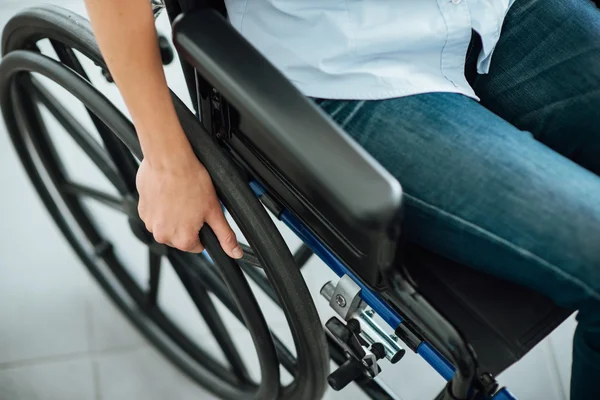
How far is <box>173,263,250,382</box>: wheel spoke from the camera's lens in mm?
1164

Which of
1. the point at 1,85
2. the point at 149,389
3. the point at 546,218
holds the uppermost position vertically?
the point at 546,218

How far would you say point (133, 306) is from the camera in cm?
140

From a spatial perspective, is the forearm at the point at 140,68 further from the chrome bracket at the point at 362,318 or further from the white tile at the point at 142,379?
the white tile at the point at 142,379

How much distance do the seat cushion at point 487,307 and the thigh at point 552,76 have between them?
0.22 m

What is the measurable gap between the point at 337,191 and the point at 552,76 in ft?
1.50

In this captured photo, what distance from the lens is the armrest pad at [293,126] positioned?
1.77 feet

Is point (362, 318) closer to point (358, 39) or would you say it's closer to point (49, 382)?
point (358, 39)

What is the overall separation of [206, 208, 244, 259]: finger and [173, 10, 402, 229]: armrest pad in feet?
0.43

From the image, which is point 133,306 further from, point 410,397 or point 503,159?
point 503,159

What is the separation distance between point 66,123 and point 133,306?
40cm

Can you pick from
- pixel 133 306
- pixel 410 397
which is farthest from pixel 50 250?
pixel 410 397

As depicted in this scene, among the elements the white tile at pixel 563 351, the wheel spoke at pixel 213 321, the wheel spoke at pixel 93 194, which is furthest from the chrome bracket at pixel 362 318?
the white tile at pixel 563 351

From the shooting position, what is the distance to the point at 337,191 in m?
0.55

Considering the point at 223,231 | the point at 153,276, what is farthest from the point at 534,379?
the point at 223,231
